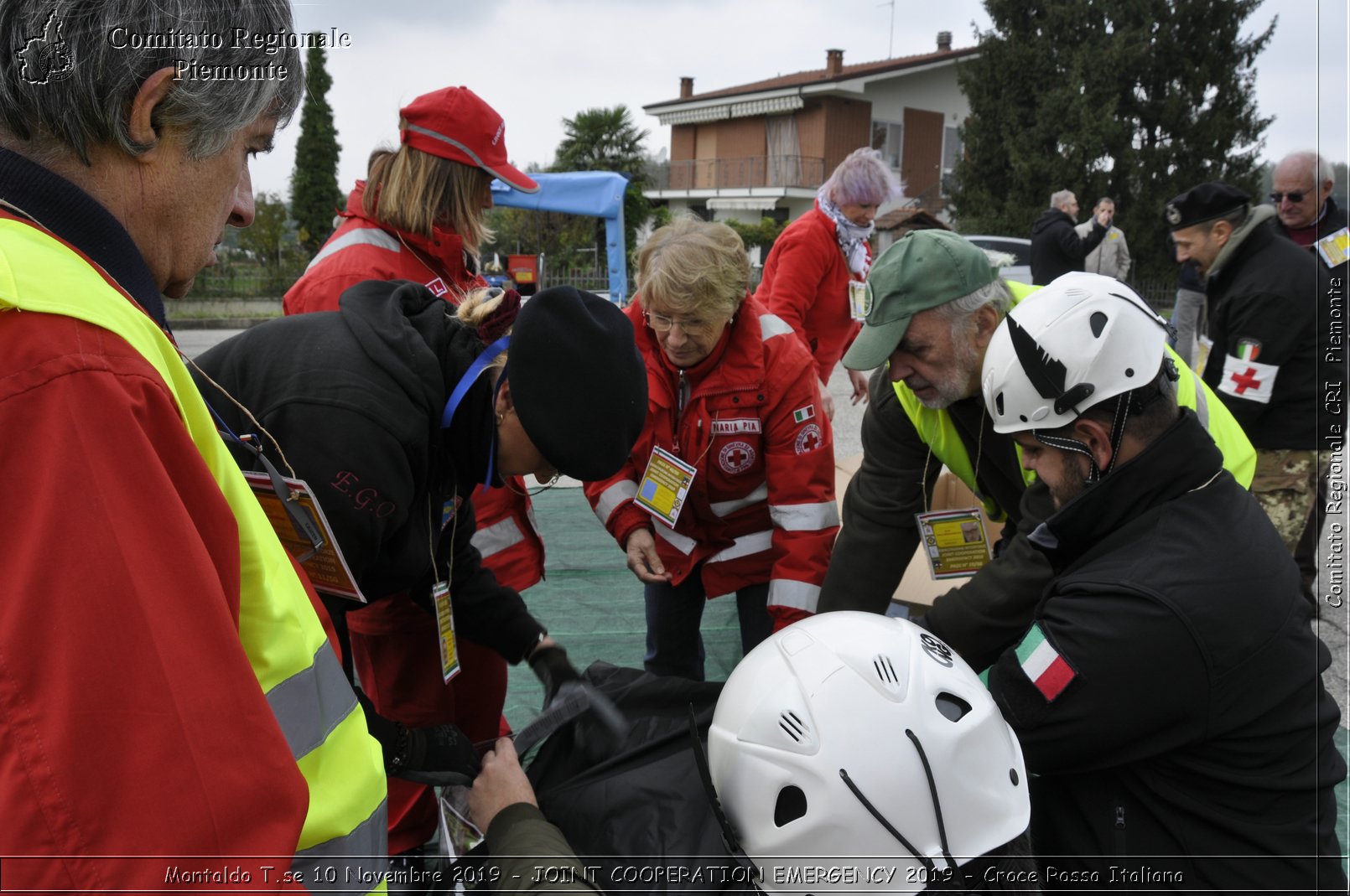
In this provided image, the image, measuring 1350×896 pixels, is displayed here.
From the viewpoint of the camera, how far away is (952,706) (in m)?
1.76

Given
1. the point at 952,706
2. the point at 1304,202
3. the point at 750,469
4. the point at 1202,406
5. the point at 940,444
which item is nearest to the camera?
the point at 952,706

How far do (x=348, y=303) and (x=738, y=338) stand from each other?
1353mm

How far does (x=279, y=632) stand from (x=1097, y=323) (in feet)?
5.80

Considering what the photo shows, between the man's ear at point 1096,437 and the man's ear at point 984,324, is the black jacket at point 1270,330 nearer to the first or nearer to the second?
the man's ear at point 984,324

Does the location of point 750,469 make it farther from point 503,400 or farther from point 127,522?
point 127,522

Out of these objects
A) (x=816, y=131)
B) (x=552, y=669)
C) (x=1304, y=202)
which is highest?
(x=816, y=131)

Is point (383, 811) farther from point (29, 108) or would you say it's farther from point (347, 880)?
point (29, 108)

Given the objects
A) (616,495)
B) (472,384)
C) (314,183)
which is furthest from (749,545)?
(314,183)

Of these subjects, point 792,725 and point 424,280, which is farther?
point 424,280

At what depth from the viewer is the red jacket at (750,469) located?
2.90 m

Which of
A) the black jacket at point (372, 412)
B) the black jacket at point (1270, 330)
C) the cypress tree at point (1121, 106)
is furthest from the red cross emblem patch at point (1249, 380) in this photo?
the cypress tree at point (1121, 106)

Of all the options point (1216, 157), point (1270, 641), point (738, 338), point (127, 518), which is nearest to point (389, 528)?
point (127, 518)

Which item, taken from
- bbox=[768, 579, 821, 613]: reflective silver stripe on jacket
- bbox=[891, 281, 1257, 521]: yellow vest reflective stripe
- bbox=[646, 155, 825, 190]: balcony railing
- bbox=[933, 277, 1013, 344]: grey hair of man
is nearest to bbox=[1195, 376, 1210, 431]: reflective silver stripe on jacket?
bbox=[891, 281, 1257, 521]: yellow vest reflective stripe

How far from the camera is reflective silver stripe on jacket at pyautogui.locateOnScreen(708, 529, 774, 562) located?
3.14 metres
